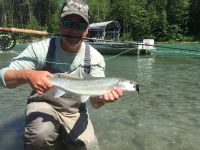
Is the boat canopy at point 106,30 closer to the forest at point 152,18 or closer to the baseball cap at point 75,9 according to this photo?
the forest at point 152,18

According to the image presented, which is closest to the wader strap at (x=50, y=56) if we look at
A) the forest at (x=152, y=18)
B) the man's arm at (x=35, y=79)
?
the man's arm at (x=35, y=79)

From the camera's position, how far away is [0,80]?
15.5ft

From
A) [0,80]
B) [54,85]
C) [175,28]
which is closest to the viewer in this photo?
[54,85]

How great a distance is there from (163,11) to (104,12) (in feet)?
39.7

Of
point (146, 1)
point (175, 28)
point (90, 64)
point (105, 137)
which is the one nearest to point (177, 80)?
point (105, 137)

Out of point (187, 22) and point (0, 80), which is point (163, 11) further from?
point (0, 80)

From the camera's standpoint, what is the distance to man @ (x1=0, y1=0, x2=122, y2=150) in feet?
15.8

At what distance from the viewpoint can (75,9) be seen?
4.87m

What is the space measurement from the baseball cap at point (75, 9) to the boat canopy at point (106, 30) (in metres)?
37.6

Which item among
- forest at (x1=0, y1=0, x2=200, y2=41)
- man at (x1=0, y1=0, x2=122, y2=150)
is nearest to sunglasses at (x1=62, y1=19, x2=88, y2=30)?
man at (x1=0, y1=0, x2=122, y2=150)

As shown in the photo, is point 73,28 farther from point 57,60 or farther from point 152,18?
point 152,18

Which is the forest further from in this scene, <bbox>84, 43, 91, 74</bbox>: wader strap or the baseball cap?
the baseball cap

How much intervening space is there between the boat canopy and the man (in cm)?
3739

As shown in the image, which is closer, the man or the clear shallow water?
the man
